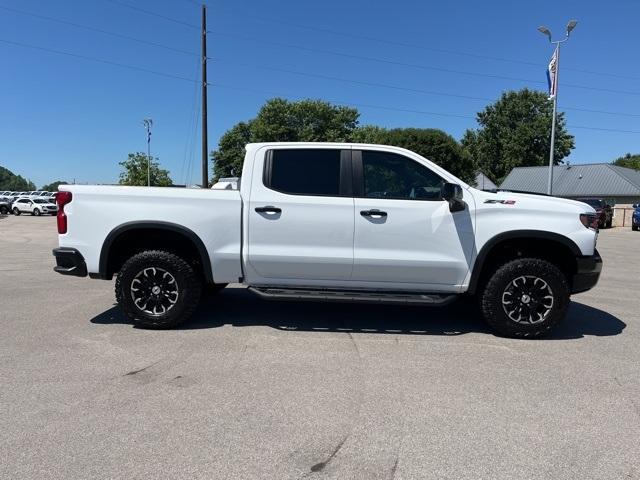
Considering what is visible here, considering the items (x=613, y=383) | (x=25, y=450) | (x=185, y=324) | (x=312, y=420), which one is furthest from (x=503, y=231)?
(x=25, y=450)

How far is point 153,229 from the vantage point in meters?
5.56

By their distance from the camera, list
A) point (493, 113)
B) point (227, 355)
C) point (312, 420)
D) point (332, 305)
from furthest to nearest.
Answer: point (493, 113)
point (332, 305)
point (227, 355)
point (312, 420)

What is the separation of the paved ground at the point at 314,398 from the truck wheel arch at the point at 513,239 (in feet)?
2.38

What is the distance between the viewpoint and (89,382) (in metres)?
4.08

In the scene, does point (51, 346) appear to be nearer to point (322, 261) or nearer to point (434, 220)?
point (322, 261)

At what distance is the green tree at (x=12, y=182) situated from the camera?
586 ft

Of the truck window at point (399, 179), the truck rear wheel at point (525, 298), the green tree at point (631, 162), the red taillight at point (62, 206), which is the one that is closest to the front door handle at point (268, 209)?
the truck window at point (399, 179)

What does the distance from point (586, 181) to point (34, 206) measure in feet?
191

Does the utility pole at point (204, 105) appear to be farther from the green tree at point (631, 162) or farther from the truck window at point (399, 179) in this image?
the green tree at point (631, 162)

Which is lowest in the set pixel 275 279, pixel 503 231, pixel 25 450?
pixel 25 450

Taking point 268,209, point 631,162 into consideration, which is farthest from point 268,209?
point 631,162

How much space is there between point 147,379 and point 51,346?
1.50 meters

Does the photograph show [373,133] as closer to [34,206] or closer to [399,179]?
[34,206]

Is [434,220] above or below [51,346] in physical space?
above
